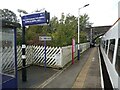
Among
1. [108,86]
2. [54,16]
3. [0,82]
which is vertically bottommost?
A: [108,86]

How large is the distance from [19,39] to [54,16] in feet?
84.3

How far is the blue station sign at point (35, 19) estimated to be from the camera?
31.3ft

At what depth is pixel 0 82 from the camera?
692 centimetres

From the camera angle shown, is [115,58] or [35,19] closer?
[115,58]

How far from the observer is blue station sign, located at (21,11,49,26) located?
31.3 ft

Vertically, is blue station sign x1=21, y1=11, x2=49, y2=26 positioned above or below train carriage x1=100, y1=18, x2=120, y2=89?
above

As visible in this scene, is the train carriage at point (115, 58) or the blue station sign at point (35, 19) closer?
the train carriage at point (115, 58)

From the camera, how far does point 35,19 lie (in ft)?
31.5

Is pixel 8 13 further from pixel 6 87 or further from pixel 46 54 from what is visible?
pixel 6 87

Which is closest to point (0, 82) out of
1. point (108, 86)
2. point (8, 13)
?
point (108, 86)

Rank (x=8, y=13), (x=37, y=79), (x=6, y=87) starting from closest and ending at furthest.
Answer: (x=6, y=87), (x=37, y=79), (x=8, y=13)

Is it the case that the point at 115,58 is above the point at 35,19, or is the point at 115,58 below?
below

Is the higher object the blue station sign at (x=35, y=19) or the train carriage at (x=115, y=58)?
the blue station sign at (x=35, y=19)

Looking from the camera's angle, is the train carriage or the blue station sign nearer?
the train carriage
